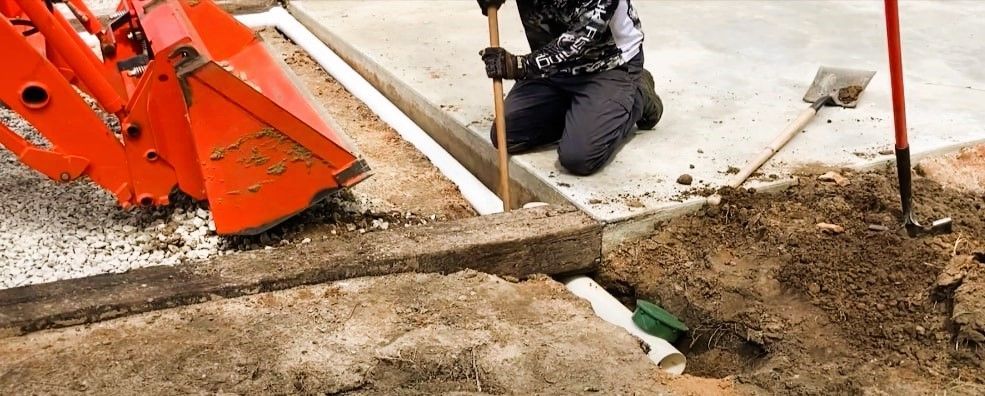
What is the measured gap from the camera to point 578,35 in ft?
12.6

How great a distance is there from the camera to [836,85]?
14.9ft

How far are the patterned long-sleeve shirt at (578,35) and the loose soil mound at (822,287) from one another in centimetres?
88

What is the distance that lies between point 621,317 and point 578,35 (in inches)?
52.5

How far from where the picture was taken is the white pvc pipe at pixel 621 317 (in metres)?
2.79

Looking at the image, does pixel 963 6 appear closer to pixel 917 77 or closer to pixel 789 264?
pixel 917 77

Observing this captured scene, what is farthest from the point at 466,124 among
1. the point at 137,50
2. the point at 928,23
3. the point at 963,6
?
the point at 963,6

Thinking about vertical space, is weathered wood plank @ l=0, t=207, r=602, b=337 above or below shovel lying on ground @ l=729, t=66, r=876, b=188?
above

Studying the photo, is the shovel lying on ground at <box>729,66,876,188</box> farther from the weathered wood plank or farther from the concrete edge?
the weathered wood plank

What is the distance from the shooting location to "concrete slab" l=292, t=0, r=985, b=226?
3834mm

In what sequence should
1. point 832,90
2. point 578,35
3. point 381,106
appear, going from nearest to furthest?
point 578,35, point 832,90, point 381,106

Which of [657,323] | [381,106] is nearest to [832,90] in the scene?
[657,323]

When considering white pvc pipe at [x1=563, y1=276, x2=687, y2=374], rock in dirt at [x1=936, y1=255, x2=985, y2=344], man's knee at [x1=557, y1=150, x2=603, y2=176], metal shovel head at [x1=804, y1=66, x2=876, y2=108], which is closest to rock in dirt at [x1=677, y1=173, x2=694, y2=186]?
man's knee at [x1=557, y1=150, x2=603, y2=176]

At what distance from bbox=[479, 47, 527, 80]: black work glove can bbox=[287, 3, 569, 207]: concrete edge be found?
15.5 inches

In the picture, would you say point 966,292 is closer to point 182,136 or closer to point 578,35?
point 578,35
